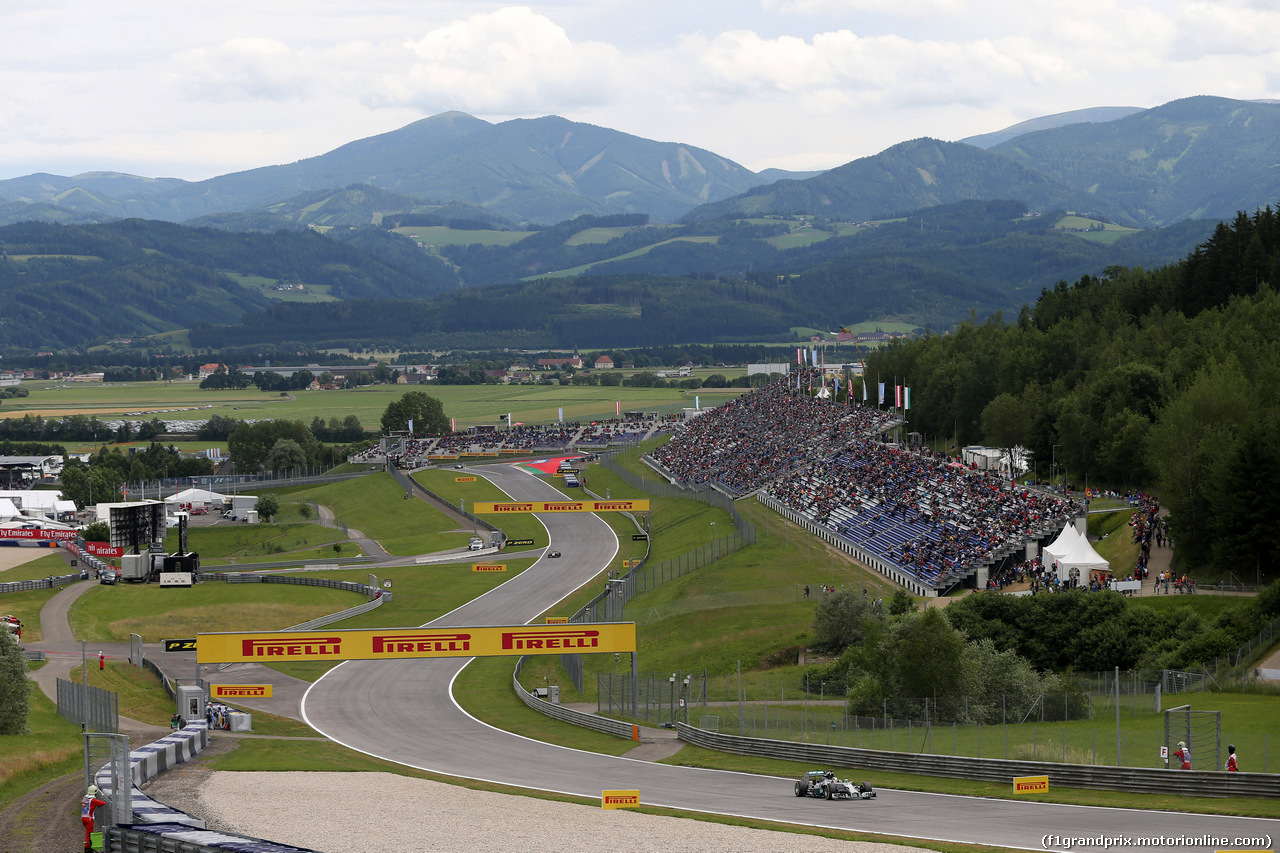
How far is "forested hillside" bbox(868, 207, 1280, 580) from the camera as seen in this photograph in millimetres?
58219

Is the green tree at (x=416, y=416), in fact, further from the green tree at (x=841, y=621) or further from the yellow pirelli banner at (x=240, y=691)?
the green tree at (x=841, y=621)

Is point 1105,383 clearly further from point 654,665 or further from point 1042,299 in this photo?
point 1042,299

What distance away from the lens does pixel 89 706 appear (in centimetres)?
4553

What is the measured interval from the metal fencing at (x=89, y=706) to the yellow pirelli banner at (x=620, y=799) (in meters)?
17.2

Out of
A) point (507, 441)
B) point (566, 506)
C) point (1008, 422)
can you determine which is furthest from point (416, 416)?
point (1008, 422)

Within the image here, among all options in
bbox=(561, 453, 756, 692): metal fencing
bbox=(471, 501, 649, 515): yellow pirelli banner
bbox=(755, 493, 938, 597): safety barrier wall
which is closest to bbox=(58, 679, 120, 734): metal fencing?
bbox=(561, 453, 756, 692): metal fencing

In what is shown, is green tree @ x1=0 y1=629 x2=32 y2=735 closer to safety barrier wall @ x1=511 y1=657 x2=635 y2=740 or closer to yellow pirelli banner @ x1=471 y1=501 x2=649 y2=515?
safety barrier wall @ x1=511 y1=657 x2=635 y2=740

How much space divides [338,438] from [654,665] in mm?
143946

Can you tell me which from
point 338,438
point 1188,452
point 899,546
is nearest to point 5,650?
point 899,546

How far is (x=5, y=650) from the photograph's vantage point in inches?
1759

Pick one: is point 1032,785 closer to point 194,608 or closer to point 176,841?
point 176,841

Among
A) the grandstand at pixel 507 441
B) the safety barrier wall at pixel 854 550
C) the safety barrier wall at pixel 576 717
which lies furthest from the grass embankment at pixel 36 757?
the grandstand at pixel 507 441

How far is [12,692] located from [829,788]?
26.9 m

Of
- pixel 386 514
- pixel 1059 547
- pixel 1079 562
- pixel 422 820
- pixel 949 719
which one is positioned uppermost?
pixel 1059 547
